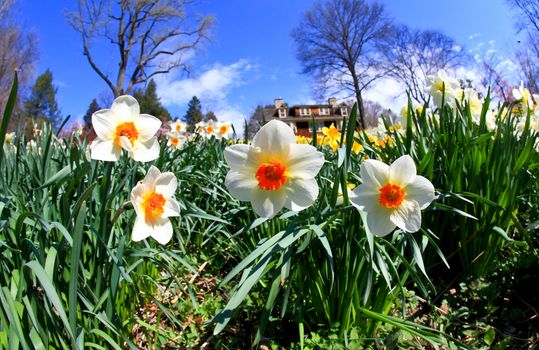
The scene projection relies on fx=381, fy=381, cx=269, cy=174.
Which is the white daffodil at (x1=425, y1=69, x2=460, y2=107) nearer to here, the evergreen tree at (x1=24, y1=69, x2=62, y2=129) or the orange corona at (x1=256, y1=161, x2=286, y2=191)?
the orange corona at (x1=256, y1=161, x2=286, y2=191)

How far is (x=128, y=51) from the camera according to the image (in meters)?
19.2

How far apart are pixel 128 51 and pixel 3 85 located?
597cm

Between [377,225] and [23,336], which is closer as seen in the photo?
[23,336]

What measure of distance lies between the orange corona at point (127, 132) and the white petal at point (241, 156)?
369 millimetres

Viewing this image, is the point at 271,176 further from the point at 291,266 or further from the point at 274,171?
the point at 291,266

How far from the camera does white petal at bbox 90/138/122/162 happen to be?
3.43 feet

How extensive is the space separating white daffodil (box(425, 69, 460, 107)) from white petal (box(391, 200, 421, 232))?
3.61ft

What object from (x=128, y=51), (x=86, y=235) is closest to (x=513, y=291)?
(x=86, y=235)

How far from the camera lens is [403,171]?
99 centimetres

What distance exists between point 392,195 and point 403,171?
0.07 m

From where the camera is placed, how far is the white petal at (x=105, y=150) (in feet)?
3.43

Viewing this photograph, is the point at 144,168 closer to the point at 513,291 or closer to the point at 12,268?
the point at 12,268

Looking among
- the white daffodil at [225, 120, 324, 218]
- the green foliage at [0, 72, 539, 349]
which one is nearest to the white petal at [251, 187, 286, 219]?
the white daffodil at [225, 120, 324, 218]

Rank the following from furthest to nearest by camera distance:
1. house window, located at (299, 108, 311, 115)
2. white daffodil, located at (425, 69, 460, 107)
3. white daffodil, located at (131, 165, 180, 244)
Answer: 1. house window, located at (299, 108, 311, 115)
2. white daffodil, located at (425, 69, 460, 107)
3. white daffodil, located at (131, 165, 180, 244)
